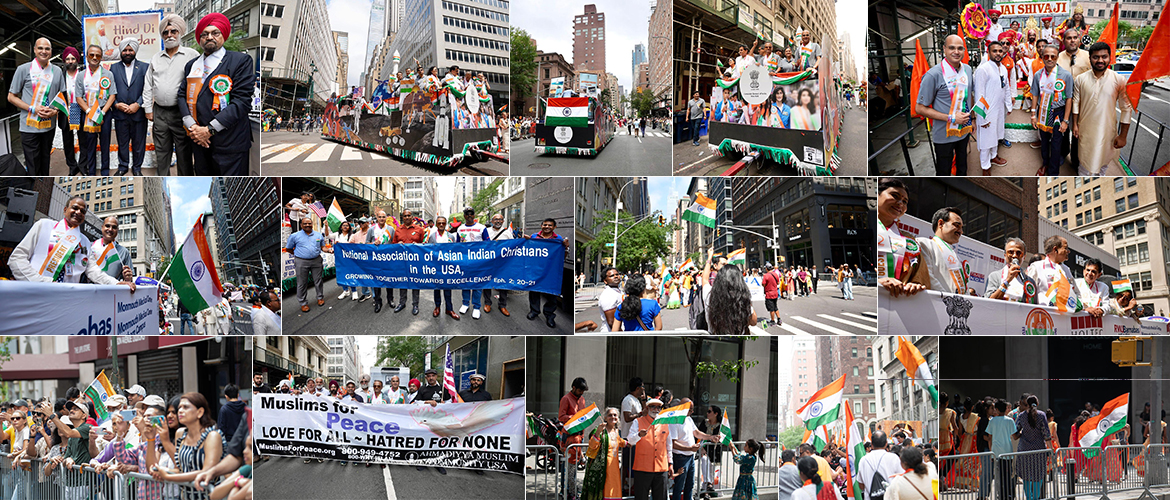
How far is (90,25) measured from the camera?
7691mm

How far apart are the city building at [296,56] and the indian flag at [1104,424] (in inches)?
350

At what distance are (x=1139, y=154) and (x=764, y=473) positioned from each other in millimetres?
5199

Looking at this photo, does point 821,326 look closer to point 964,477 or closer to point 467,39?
point 964,477

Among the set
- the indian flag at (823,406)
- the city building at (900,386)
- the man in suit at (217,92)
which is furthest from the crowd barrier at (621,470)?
the man in suit at (217,92)

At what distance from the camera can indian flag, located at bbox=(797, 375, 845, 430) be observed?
7398mm

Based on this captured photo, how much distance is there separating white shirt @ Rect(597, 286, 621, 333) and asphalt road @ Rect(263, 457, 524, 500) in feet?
5.86

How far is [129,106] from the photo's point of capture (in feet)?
25.0

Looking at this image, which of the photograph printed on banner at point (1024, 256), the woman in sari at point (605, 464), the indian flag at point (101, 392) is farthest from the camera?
the indian flag at point (101, 392)

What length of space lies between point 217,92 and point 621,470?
5.61m

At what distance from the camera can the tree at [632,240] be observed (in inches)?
292

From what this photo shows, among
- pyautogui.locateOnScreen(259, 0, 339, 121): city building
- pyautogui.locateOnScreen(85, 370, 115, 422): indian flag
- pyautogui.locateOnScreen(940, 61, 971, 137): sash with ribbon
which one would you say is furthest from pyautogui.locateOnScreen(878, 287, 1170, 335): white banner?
pyautogui.locateOnScreen(85, 370, 115, 422): indian flag

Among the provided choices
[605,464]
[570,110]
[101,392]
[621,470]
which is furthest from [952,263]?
[101,392]

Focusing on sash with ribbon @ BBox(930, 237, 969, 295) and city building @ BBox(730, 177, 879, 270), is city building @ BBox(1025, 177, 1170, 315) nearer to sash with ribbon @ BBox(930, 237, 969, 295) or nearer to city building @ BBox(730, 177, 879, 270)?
sash with ribbon @ BBox(930, 237, 969, 295)

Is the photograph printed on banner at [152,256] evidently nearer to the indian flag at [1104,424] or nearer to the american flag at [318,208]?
the american flag at [318,208]
